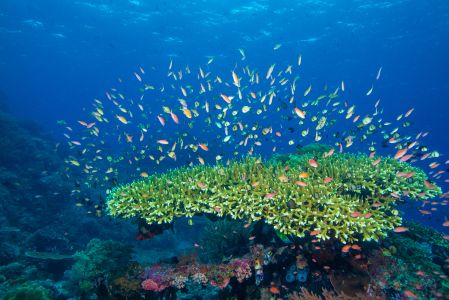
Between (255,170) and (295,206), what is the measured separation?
2000mm

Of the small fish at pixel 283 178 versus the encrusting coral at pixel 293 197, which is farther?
the small fish at pixel 283 178

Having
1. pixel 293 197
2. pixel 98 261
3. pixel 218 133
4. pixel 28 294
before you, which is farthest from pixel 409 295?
pixel 218 133

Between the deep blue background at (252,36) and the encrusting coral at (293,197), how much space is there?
30963 mm

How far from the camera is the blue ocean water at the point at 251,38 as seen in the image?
1353 inches

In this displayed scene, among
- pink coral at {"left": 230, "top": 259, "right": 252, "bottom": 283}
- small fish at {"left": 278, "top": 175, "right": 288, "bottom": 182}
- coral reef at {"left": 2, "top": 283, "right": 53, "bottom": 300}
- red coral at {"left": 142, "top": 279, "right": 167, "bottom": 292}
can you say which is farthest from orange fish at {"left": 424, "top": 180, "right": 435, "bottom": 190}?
coral reef at {"left": 2, "top": 283, "right": 53, "bottom": 300}

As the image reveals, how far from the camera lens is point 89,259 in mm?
8609

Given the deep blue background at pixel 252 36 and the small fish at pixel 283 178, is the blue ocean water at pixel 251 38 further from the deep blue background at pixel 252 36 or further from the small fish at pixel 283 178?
the small fish at pixel 283 178

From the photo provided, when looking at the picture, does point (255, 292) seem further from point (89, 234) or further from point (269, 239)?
point (89, 234)

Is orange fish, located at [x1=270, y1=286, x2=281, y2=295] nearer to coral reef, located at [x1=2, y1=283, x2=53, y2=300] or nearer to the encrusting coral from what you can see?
the encrusting coral

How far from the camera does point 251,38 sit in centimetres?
4325

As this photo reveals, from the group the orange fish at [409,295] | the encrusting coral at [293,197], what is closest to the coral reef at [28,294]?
the encrusting coral at [293,197]

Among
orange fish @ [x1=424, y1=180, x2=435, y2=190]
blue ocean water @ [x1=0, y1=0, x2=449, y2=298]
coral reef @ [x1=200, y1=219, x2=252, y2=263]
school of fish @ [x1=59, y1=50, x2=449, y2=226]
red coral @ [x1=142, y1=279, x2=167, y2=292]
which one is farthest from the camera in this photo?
blue ocean water @ [x1=0, y1=0, x2=449, y2=298]

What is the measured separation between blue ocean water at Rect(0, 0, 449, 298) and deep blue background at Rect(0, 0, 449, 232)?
0.15 meters

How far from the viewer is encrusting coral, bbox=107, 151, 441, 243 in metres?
6.15
